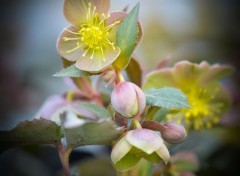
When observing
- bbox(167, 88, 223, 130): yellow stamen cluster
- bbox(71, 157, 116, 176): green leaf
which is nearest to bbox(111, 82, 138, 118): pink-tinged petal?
bbox(167, 88, 223, 130): yellow stamen cluster

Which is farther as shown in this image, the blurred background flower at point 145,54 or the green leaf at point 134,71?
the blurred background flower at point 145,54

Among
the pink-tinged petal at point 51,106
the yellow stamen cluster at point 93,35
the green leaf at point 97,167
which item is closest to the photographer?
the yellow stamen cluster at point 93,35

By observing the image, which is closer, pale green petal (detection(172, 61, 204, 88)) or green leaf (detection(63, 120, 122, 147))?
green leaf (detection(63, 120, 122, 147))

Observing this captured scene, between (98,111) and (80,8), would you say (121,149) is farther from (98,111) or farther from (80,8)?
(80,8)

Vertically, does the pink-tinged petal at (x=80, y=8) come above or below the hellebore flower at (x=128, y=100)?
above

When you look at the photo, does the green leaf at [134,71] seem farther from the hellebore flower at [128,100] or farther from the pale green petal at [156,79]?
the hellebore flower at [128,100]

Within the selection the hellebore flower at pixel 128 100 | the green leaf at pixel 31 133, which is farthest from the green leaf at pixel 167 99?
the green leaf at pixel 31 133

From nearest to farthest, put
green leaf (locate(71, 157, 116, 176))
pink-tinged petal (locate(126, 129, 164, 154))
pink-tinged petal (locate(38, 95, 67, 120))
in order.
A: 1. pink-tinged petal (locate(126, 129, 164, 154))
2. pink-tinged petal (locate(38, 95, 67, 120))
3. green leaf (locate(71, 157, 116, 176))

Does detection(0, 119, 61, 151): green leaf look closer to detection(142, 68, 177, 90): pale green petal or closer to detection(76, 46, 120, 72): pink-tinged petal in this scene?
detection(76, 46, 120, 72): pink-tinged petal

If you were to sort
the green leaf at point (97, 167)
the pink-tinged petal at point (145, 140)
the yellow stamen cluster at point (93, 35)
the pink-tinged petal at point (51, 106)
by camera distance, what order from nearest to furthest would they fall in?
the pink-tinged petal at point (145, 140) < the yellow stamen cluster at point (93, 35) < the pink-tinged petal at point (51, 106) < the green leaf at point (97, 167)
